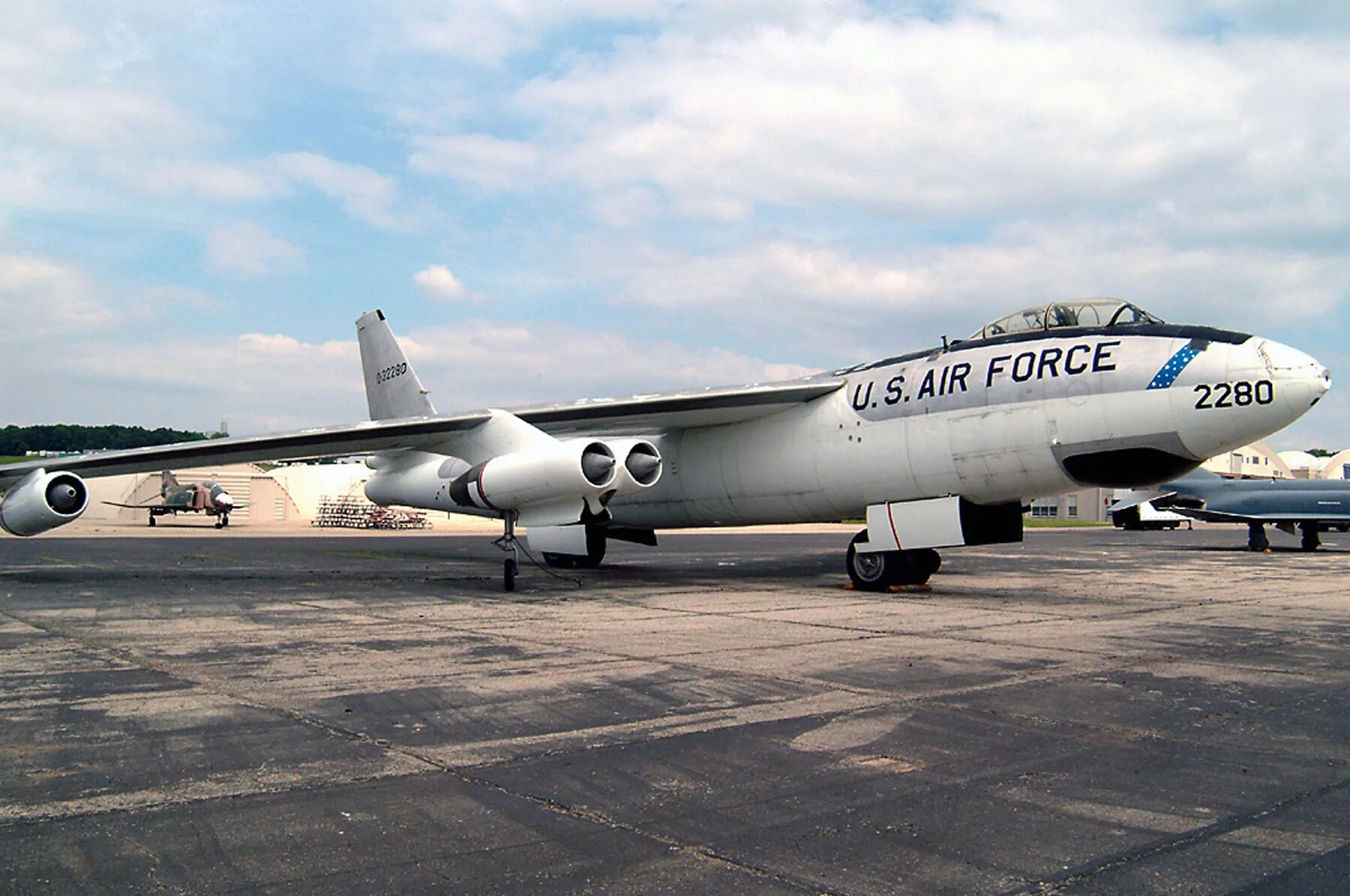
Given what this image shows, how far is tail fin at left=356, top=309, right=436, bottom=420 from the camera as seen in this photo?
1973cm

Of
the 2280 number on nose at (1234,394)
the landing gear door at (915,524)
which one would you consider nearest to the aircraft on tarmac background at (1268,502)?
the landing gear door at (915,524)

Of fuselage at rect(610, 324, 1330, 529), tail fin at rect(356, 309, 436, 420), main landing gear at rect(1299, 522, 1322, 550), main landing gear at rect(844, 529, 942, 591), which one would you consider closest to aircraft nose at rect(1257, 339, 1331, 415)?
fuselage at rect(610, 324, 1330, 529)

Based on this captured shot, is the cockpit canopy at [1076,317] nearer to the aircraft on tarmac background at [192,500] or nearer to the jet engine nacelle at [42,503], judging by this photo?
the jet engine nacelle at [42,503]

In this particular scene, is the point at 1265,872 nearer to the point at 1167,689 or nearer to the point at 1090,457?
the point at 1167,689

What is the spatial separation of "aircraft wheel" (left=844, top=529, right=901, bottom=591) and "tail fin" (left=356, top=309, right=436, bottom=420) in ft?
30.9

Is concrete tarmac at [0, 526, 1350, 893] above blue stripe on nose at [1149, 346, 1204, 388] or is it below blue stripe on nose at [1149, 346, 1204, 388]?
below

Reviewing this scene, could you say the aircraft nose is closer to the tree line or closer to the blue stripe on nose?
the blue stripe on nose

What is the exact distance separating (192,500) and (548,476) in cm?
4255

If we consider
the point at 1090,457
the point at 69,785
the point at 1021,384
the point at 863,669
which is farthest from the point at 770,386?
the point at 69,785

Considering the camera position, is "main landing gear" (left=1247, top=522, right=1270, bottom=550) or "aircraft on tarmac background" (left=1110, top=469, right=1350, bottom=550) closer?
"aircraft on tarmac background" (left=1110, top=469, right=1350, bottom=550)

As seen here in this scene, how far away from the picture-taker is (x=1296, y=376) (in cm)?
1062

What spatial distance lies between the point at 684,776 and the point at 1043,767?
1.73 meters

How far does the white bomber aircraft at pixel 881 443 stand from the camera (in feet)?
36.5

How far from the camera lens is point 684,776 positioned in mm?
4391
